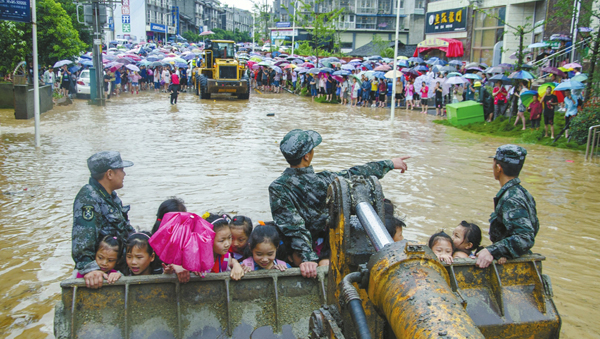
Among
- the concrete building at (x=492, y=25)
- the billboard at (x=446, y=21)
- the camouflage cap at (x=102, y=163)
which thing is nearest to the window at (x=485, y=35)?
the concrete building at (x=492, y=25)

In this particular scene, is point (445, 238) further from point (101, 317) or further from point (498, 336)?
point (101, 317)

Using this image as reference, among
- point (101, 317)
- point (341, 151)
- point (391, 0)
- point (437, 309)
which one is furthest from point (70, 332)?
point (391, 0)

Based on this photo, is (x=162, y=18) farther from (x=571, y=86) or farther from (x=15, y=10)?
(x=571, y=86)

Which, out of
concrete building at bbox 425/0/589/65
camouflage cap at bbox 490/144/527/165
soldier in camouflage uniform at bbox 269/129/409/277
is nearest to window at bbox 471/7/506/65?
concrete building at bbox 425/0/589/65

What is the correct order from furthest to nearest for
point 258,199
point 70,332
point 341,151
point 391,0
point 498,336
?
point 391,0 → point 341,151 → point 258,199 → point 498,336 → point 70,332

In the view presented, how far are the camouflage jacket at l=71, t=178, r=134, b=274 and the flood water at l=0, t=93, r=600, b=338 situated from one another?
4.18 feet

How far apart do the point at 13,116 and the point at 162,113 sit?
16.8 feet

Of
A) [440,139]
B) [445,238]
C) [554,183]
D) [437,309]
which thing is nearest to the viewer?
[437,309]

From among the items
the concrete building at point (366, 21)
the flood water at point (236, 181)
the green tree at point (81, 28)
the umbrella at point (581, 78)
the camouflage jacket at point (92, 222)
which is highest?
the concrete building at point (366, 21)

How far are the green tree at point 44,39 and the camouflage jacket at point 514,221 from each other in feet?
63.6

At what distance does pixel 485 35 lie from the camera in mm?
33188

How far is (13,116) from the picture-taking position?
17891 millimetres

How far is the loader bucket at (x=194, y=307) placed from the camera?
3219 millimetres

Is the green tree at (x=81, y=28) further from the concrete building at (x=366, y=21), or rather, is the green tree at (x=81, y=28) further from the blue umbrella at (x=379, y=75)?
the concrete building at (x=366, y=21)
